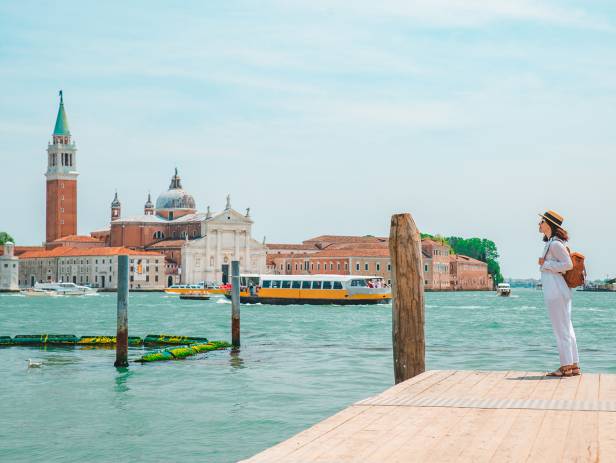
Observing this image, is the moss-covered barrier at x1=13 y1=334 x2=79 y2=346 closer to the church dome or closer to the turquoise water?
the turquoise water

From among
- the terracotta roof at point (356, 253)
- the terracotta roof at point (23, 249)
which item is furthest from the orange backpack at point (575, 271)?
the terracotta roof at point (23, 249)

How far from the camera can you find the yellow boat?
190 ft

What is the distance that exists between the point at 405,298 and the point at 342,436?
13.2ft

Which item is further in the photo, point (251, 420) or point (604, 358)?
point (604, 358)

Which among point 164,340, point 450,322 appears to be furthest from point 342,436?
point 450,322

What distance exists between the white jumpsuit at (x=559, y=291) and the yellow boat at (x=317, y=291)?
49.5m

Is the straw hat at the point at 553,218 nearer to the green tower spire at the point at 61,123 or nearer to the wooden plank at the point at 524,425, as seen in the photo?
the wooden plank at the point at 524,425

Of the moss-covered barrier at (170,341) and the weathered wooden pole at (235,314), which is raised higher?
the weathered wooden pole at (235,314)

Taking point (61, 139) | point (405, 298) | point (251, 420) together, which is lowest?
point (251, 420)

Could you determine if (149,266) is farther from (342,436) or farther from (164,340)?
(342,436)

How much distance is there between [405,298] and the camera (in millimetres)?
9250

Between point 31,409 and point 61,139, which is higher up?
point 61,139

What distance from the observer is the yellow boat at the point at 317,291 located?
58.0 m

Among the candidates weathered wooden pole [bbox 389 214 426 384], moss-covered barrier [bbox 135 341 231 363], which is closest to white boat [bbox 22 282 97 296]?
moss-covered barrier [bbox 135 341 231 363]
